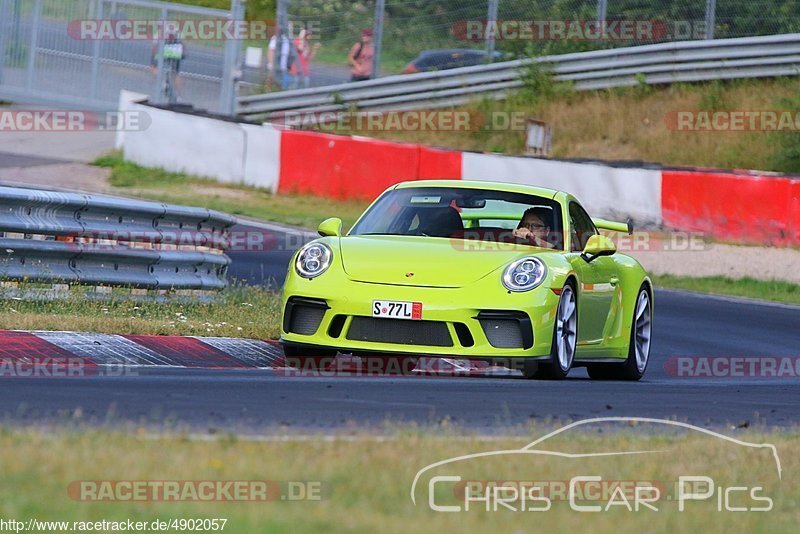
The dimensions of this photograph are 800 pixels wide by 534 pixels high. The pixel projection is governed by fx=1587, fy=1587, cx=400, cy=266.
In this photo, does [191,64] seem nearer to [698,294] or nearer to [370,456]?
[698,294]

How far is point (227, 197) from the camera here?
914 inches

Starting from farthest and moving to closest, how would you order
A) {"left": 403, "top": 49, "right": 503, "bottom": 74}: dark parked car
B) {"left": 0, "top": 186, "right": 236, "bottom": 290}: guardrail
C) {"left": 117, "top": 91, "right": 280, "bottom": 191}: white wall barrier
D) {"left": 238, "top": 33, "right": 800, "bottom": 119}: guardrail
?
{"left": 403, "top": 49, "right": 503, "bottom": 74}: dark parked car
{"left": 238, "top": 33, "right": 800, "bottom": 119}: guardrail
{"left": 117, "top": 91, "right": 280, "bottom": 191}: white wall barrier
{"left": 0, "top": 186, "right": 236, "bottom": 290}: guardrail

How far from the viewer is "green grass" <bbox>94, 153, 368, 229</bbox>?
71.5 feet

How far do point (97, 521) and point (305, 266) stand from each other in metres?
5.36

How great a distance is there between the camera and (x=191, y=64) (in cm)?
2856

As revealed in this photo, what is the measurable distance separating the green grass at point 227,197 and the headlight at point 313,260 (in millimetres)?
11350

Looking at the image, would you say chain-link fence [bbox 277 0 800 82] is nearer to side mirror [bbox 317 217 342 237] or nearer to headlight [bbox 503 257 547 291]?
side mirror [bbox 317 217 342 237]

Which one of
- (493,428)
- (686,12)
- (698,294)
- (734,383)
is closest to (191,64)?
(686,12)

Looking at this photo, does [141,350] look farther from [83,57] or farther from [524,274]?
[83,57]

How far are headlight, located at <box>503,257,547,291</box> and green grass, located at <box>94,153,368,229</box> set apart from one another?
11694 mm

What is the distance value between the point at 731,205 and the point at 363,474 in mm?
14644

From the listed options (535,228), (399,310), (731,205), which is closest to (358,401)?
(399,310)

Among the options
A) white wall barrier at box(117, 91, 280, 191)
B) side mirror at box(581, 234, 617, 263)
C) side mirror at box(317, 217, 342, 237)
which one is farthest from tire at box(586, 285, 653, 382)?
white wall barrier at box(117, 91, 280, 191)

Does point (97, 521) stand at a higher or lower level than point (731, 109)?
lower
